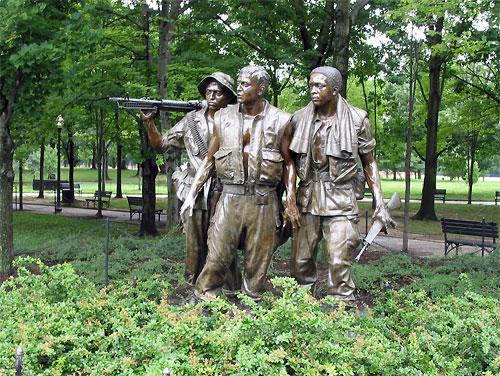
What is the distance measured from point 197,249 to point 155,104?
157 cm

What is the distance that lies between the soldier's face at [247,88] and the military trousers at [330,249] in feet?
4.06

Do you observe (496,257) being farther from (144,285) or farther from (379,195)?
(144,285)

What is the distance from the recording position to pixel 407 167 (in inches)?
454

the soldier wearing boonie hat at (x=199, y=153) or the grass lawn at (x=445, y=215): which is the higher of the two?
the soldier wearing boonie hat at (x=199, y=153)

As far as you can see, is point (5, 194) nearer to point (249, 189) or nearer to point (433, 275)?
point (249, 189)

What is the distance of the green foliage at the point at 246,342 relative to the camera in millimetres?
3795

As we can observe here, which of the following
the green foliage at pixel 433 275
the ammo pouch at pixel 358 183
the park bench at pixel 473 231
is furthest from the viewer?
the park bench at pixel 473 231

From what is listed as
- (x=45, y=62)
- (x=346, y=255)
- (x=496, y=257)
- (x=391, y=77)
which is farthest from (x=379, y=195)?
(x=391, y=77)

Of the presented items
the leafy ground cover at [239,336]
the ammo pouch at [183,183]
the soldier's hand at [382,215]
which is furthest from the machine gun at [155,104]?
the soldier's hand at [382,215]

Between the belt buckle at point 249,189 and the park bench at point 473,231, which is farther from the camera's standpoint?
the park bench at point 473,231

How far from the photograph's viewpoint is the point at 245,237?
523 centimetres

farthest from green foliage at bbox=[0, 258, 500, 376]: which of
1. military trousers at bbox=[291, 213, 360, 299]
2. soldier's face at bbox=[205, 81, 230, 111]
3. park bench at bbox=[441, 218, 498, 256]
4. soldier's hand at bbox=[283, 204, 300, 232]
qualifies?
park bench at bbox=[441, 218, 498, 256]

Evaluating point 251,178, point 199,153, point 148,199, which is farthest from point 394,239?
point 251,178

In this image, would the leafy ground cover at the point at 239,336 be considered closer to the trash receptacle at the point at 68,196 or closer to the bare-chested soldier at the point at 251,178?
the bare-chested soldier at the point at 251,178
